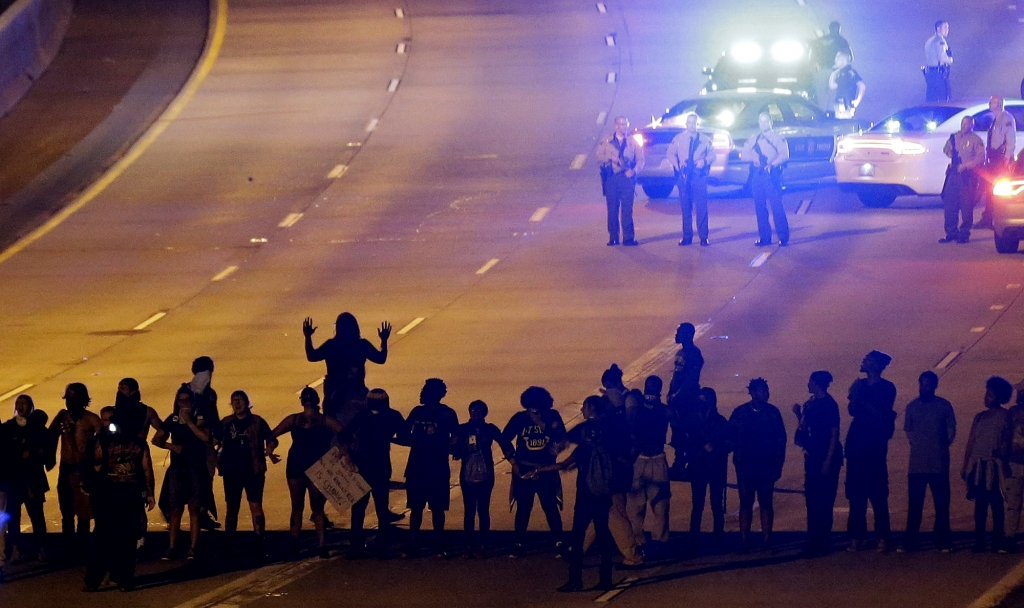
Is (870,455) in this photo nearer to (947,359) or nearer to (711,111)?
(947,359)

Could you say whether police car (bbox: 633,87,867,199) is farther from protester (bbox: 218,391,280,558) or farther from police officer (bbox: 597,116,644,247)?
protester (bbox: 218,391,280,558)

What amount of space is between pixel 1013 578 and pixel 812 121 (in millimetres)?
15200

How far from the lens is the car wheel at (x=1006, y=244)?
73.4 ft

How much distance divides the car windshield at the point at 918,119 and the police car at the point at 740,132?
1.10 meters

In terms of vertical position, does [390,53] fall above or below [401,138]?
above

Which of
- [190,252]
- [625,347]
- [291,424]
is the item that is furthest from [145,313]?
[291,424]

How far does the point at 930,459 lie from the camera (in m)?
13.2

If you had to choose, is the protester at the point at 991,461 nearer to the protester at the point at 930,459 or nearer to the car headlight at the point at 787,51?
the protester at the point at 930,459

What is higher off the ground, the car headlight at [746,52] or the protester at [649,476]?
the car headlight at [746,52]

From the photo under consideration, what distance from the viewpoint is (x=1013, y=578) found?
1231cm

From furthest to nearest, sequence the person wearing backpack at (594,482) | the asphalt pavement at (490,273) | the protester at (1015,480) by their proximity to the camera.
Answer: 1. the asphalt pavement at (490,273)
2. the protester at (1015,480)
3. the person wearing backpack at (594,482)

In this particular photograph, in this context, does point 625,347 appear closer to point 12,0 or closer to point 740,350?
point 740,350

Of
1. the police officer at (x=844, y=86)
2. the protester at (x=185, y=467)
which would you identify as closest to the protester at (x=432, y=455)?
the protester at (x=185, y=467)

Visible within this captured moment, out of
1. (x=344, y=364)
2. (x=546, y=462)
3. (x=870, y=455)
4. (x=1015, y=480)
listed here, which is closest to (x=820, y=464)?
(x=870, y=455)
